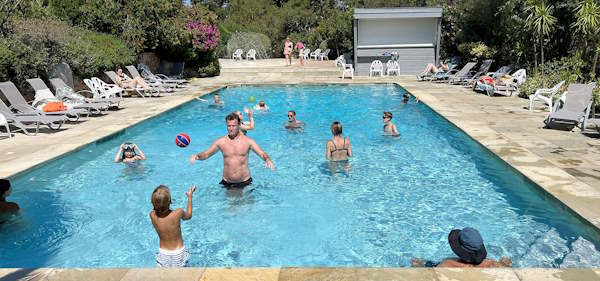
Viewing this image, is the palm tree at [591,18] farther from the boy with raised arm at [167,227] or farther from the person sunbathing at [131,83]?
the person sunbathing at [131,83]

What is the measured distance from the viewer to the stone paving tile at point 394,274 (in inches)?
145

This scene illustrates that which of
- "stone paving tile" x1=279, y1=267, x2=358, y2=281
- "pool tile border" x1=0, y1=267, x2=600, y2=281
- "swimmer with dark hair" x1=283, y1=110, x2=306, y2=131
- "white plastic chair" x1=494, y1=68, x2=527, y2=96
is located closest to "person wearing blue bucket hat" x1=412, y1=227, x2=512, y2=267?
"pool tile border" x1=0, y1=267, x2=600, y2=281

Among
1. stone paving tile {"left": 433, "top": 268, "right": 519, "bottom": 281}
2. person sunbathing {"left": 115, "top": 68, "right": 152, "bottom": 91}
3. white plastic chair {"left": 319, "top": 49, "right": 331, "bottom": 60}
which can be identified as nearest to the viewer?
stone paving tile {"left": 433, "top": 268, "right": 519, "bottom": 281}

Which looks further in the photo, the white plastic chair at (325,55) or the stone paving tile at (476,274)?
the white plastic chair at (325,55)

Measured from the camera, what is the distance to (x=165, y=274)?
149 inches

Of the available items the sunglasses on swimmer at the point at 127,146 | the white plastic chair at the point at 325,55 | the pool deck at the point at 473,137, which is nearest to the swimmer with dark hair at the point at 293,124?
the pool deck at the point at 473,137

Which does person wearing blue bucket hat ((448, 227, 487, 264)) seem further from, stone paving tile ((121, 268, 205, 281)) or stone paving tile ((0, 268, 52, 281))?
stone paving tile ((0, 268, 52, 281))

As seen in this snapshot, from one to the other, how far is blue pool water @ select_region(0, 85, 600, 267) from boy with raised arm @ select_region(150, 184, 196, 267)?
1236 mm

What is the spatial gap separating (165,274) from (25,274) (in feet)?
3.78

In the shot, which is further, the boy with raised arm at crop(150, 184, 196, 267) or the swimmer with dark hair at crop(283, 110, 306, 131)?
the swimmer with dark hair at crop(283, 110, 306, 131)

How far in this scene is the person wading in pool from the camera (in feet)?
20.6

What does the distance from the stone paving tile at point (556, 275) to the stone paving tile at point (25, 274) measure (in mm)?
3711

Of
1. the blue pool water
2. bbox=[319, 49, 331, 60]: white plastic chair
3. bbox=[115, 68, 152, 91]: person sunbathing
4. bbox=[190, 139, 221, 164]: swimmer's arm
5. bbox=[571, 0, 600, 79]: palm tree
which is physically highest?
bbox=[571, 0, 600, 79]: palm tree

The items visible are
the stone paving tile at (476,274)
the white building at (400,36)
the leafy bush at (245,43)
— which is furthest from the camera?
the leafy bush at (245,43)
